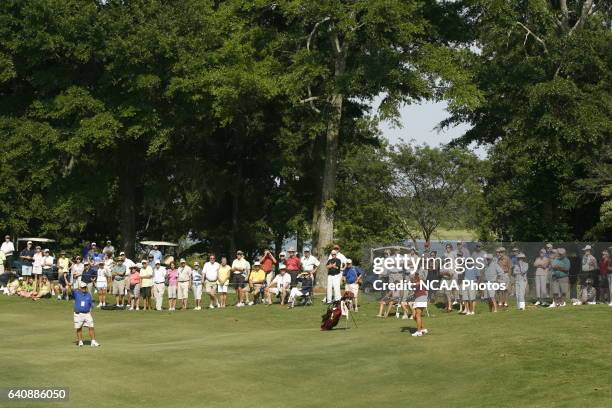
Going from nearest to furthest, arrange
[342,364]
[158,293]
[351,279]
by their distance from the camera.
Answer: [342,364]
[351,279]
[158,293]

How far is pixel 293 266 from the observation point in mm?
38000

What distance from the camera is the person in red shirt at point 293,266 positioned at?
38.0 metres

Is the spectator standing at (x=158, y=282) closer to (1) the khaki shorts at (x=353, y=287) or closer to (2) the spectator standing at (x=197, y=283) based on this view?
(2) the spectator standing at (x=197, y=283)

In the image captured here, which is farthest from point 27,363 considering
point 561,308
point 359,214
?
point 359,214

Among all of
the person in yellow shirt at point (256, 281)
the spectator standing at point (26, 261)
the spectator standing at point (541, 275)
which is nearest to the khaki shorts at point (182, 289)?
the person in yellow shirt at point (256, 281)

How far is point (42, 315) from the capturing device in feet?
118

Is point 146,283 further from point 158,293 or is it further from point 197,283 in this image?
point 197,283

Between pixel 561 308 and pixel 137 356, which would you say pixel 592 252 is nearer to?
pixel 561 308

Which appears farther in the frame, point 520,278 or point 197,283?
point 197,283

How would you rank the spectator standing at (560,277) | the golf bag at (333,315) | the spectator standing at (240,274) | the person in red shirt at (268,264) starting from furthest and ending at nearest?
the person in red shirt at (268,264) < the spectator standing at (240,274) < the spectator standing at (560,277) < the golf bag at (333,315)

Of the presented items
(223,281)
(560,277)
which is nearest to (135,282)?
(223,281)

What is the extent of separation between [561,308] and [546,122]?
1714 cm

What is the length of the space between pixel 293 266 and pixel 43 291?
10.8 m

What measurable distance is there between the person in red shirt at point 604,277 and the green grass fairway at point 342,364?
5.02ft
